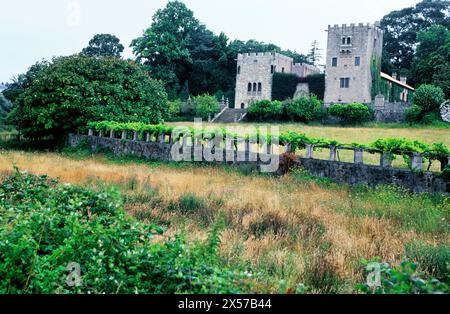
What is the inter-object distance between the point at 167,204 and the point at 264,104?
35.6m

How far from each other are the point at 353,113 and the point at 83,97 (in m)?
22.8

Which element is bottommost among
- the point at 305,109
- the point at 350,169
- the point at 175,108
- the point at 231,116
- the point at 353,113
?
the point at 350,169

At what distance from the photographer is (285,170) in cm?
1945

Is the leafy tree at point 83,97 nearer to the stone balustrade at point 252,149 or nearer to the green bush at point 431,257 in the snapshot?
the stone balustrade at point 252,149

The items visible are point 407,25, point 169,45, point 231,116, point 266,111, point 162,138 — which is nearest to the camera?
point 162,138

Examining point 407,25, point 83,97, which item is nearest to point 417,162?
point 83,97

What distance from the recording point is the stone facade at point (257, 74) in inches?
2251

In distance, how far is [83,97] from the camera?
3119 cm

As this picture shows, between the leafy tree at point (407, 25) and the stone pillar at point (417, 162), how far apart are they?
56.8 metres

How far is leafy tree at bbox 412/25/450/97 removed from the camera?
145ft

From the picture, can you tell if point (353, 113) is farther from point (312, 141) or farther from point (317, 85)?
point (312, 141)

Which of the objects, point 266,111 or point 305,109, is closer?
point 305,109
